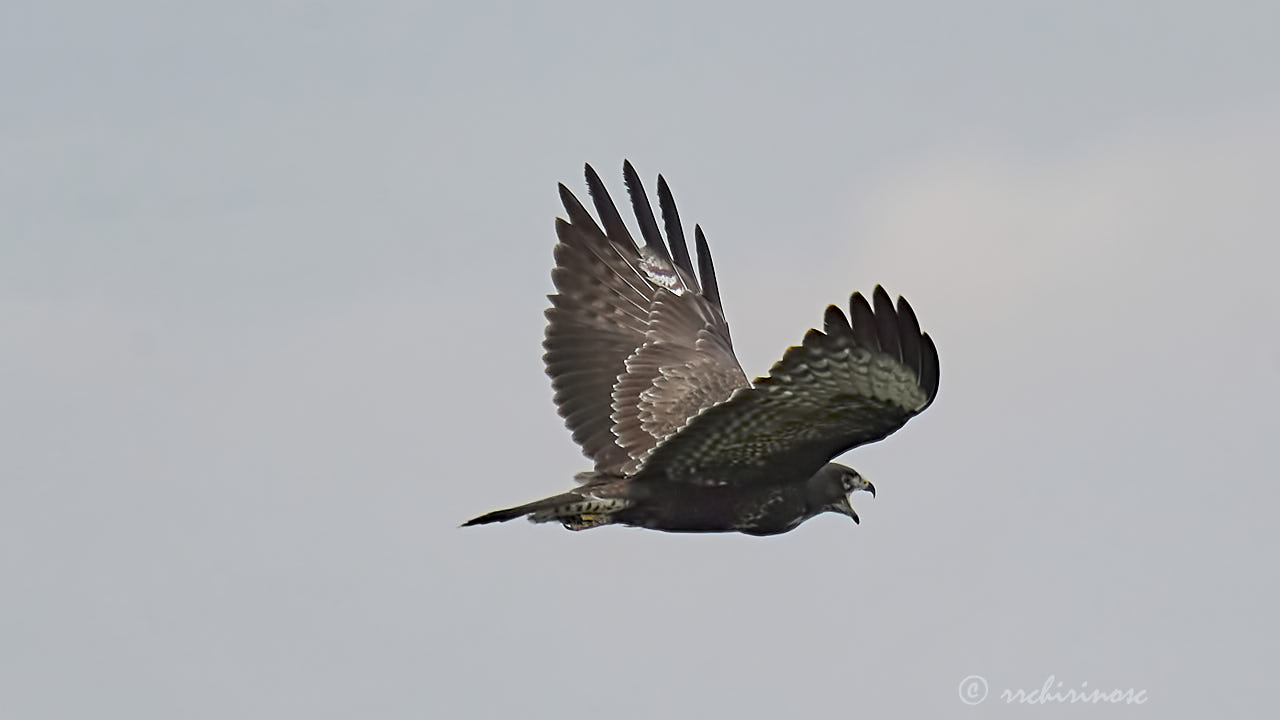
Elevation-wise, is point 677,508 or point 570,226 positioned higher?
point 570,226

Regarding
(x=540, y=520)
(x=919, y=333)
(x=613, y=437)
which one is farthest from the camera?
(x=613, y=437)

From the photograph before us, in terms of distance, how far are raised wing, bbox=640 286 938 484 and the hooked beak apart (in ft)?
2.20

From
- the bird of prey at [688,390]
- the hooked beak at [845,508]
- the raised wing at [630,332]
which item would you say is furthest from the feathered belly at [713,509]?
the raised wing at [630,332]

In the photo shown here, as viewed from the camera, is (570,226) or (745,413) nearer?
(745,413)

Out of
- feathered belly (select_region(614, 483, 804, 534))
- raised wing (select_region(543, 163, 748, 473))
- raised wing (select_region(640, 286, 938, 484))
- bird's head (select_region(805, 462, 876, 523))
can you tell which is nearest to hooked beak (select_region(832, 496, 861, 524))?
bird's head (select_region(805, 462, 876, 523))

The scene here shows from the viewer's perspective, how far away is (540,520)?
12.6 m

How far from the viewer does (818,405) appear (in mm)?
11492

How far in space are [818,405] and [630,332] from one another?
3.65 metres

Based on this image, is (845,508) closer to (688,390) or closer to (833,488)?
(833,488)

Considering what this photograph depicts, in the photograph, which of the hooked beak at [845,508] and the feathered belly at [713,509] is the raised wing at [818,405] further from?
the hooked beak at [845,508]

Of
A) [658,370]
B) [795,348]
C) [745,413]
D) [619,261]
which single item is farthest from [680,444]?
[619,261]

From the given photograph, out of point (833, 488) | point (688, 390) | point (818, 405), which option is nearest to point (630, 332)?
point (688, 390)

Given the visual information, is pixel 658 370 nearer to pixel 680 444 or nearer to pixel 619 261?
pixel 619 261

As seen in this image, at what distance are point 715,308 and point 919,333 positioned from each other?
4764 mm
